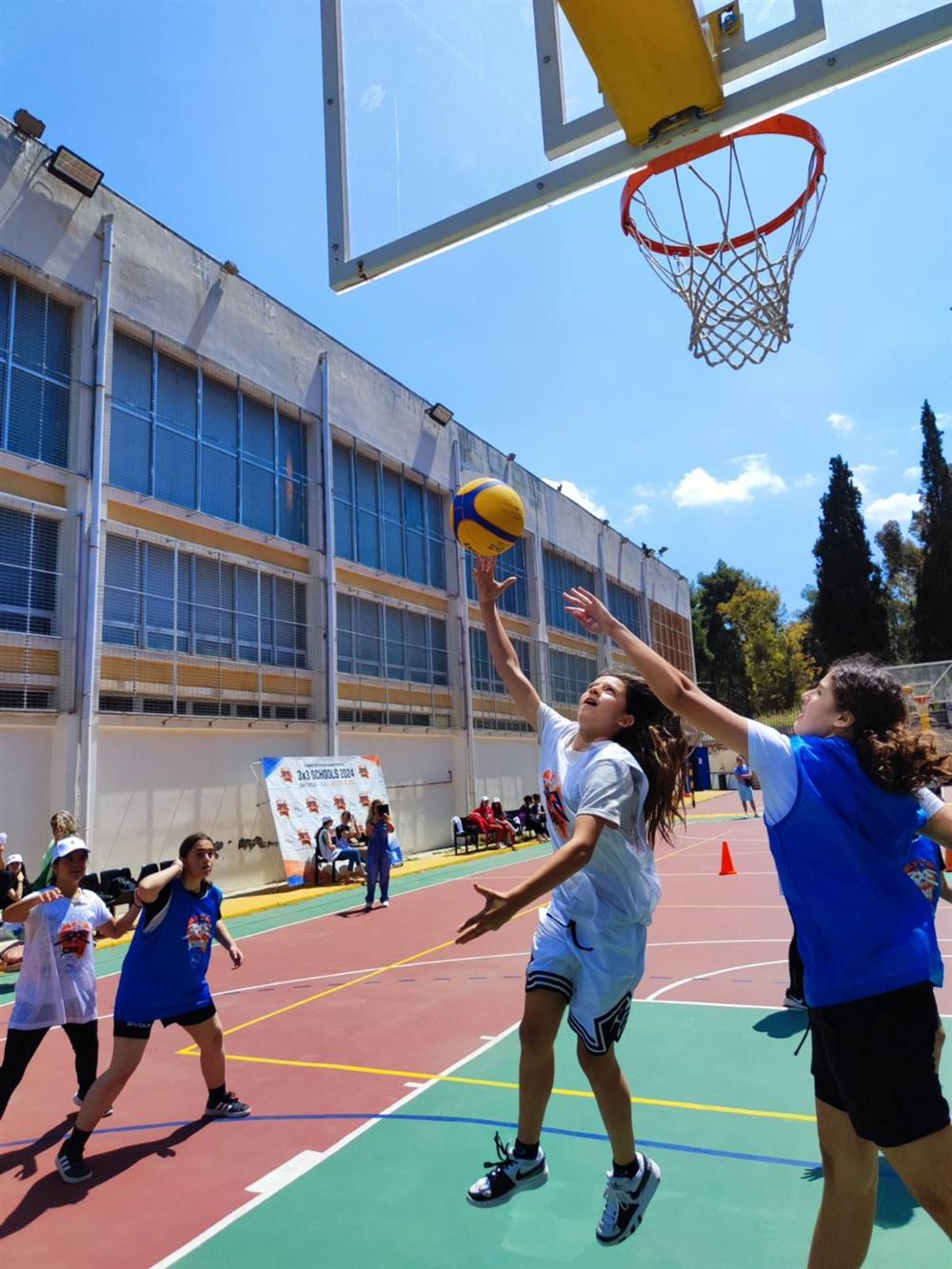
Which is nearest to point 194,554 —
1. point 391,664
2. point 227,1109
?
point 391,664

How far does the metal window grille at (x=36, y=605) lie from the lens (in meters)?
14.5

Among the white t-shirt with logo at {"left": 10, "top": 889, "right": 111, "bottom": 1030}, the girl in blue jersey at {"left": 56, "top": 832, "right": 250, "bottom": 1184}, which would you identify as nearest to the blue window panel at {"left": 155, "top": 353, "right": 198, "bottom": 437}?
the white t-shirt with logo at {"left": 10, "top": 889, "right": 111, "bottom": 1030}

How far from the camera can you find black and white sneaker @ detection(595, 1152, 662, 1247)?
9.78 feet

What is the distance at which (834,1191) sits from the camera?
2.53 metres

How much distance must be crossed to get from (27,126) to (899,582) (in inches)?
2288

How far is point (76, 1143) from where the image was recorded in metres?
4.52

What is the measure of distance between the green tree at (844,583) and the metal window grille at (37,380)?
1918 inches

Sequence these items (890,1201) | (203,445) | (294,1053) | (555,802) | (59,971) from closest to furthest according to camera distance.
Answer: (555,802) → (890,1201) → (59,971) → (294,1053) → (203,445)

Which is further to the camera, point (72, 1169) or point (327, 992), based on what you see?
point (327, 992)

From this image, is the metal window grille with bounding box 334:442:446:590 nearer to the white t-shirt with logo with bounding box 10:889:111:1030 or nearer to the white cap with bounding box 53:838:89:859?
the white cap with bounding box 53:838:89:859

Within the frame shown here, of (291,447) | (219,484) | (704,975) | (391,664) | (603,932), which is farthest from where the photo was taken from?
(391,664)

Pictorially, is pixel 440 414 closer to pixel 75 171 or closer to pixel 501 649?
pixel 75 171

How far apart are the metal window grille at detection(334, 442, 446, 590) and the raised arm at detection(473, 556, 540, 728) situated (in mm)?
18890

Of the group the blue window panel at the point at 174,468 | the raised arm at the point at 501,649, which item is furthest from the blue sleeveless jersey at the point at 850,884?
the blue window panel at the point at 174,468
